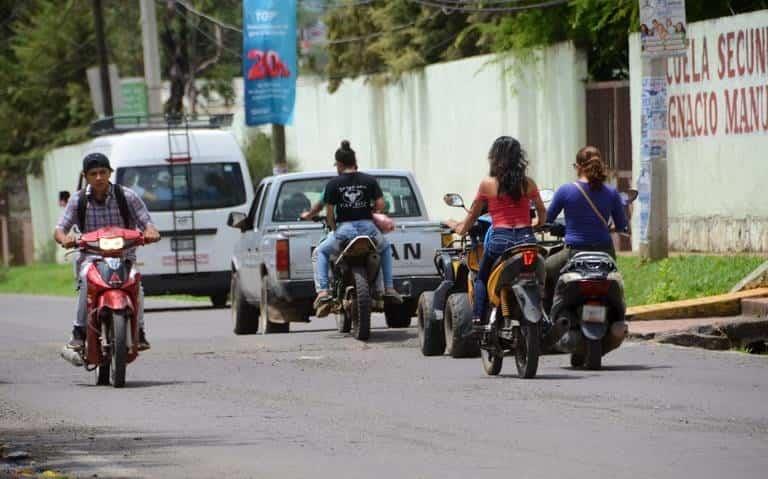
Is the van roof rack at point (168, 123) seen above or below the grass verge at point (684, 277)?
above

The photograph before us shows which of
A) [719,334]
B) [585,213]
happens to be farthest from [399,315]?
[585,213]

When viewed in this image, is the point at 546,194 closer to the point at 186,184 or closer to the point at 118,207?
the point at 118,207

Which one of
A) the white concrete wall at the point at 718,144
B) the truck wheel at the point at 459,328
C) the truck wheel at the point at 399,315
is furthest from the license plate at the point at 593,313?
the white concrete wall at the point at 718,144

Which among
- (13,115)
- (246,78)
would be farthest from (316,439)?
(13,115)

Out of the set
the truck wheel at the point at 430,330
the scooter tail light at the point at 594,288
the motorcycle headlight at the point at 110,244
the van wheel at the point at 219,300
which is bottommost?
the van wheel at the point at 219,300

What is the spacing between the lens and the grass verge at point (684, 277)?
1973cm

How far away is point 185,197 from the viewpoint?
89.5 ft

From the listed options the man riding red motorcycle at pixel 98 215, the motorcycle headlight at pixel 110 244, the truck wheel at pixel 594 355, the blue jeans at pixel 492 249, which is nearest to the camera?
the blue jeans at pixel 492 249

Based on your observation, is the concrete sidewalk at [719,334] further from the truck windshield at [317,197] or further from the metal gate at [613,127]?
the metal gate at [613,127]

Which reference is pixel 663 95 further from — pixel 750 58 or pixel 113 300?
pixel 113 300

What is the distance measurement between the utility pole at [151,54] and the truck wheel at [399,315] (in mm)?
18475

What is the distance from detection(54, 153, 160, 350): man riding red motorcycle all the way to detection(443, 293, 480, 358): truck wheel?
98.1 inches

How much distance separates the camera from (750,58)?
72.4 ft

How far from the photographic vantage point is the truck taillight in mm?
19047
